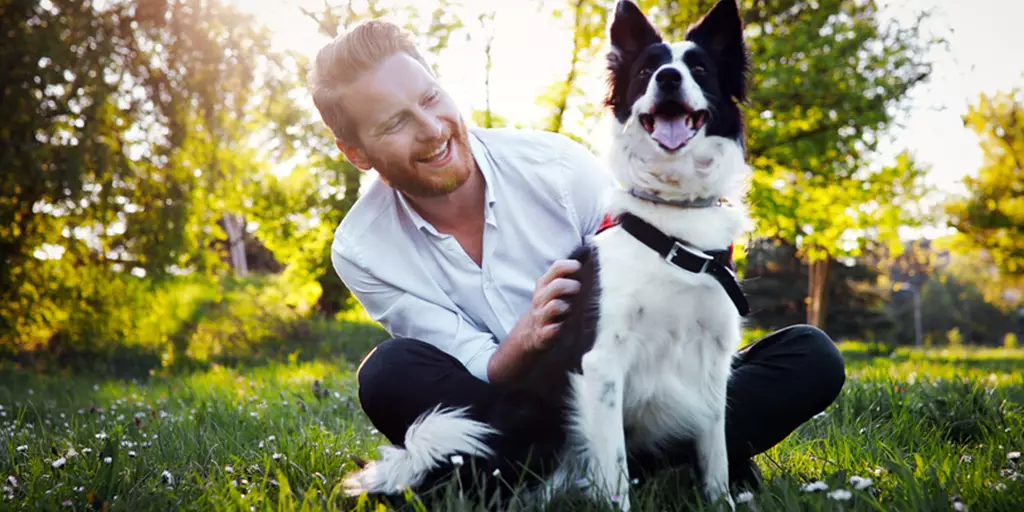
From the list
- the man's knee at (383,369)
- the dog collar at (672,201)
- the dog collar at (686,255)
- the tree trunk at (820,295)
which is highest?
the dog collar at (672,201)

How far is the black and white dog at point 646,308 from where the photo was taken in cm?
214

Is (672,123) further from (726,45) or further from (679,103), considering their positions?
(726,45)

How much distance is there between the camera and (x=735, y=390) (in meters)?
2.52

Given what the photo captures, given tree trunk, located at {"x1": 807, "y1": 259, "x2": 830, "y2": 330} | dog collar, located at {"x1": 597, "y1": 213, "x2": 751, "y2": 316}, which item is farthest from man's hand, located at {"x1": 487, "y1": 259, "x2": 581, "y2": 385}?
tree trunk, located at {"x1": 807, "y1": 259, "x2": 830, "y2": 330}

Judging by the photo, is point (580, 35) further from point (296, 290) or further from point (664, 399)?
point (664, 399)

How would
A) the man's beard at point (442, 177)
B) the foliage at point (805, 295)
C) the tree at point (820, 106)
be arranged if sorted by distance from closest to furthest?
the man's beard at point (442, 177) → the tree at point (820, 106) → the foliage at point (805, 295)

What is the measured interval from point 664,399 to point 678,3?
9518 mm

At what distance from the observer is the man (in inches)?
98.2

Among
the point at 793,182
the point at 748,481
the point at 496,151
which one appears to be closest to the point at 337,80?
the point at 496,151

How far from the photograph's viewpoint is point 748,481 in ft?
8.05

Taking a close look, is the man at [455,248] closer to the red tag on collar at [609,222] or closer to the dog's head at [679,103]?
the red tag on collar at [609,222]

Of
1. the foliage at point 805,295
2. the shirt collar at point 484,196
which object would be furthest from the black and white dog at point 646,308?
the foliage at point 805,295

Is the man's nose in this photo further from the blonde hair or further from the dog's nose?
the dog's nose

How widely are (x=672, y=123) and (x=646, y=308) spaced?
591 mm
